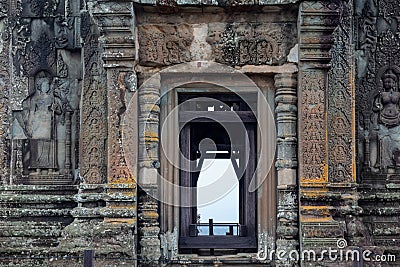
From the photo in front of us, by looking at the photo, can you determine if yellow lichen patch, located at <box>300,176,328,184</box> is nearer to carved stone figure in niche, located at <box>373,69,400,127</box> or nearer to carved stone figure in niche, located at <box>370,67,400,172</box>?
carved stone figure in niche, located at <box>370,67,400,172</box>

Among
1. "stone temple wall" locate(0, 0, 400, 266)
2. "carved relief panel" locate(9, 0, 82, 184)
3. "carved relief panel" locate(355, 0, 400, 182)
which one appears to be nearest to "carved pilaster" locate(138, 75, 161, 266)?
"stone temple wall" locate(0, 0, 400, 266)

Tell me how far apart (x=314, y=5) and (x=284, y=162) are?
6.00ft

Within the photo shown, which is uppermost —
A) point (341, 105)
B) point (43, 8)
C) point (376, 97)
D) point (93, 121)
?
point (43, 8)

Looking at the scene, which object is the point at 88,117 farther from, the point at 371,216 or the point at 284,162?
the point at 371,216

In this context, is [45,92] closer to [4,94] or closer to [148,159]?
[4,94]

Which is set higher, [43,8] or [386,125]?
[43,8]

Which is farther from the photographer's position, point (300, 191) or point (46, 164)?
point (46, 164)

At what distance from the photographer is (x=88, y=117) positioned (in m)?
8.91

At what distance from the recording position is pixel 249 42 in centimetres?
864

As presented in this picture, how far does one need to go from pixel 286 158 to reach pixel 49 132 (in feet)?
9.88

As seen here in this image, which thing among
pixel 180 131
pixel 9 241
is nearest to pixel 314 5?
pixel 180 131

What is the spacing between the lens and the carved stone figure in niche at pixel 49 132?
9.26m

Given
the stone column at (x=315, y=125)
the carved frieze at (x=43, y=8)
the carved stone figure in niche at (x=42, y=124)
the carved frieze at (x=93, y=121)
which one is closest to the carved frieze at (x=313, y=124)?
the stone column at (x=315, y=125)

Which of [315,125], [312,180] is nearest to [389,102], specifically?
[315,125]
